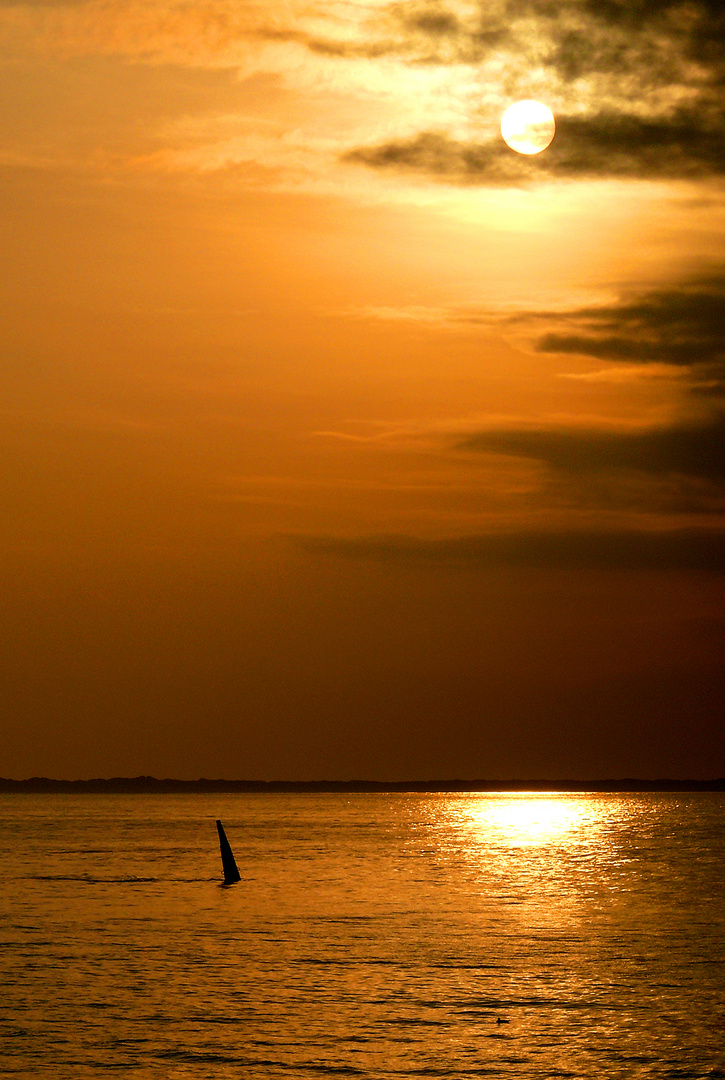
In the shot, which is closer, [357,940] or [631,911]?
[357,940]

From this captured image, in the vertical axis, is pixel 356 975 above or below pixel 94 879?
below

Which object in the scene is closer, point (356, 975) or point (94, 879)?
point (356, 975)

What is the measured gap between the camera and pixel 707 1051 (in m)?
35.4

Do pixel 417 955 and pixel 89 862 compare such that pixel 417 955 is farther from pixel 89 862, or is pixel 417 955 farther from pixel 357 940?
pixel 89 862

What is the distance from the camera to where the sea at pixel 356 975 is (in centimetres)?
3425

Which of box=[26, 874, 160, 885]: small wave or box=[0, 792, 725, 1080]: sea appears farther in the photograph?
box=[26, 874, 160, 885]: small wave

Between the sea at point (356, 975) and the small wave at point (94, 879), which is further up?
the small wave at point (94, 879)

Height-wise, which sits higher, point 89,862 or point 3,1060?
point 89,862


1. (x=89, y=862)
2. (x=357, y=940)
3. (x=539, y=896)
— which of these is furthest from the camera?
(x=89, y=862)

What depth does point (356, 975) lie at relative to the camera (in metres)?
47.2

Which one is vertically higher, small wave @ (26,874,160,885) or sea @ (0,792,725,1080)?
small wave @ (26,874,160,885)

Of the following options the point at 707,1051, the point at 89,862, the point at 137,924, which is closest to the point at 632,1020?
the point at 707,1051

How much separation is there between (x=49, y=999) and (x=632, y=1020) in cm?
1792

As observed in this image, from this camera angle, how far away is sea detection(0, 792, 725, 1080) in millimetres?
34250
